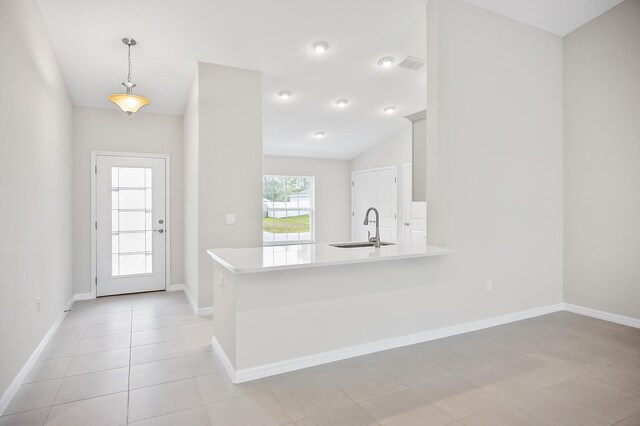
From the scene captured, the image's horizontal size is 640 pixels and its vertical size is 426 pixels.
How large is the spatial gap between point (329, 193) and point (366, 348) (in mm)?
5545

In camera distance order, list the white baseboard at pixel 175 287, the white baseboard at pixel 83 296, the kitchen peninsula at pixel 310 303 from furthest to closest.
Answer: the white baseboard at pixel 175 287 → the white baseboard at pixel 83 296 → the kitchen peninsula at pixel 310 303

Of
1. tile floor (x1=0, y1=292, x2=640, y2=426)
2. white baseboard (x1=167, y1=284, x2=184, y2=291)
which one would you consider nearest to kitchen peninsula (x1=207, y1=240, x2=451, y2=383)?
tile floor (x1=0, y1=292, x2=640, y2=426)

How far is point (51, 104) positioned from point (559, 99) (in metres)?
5.51

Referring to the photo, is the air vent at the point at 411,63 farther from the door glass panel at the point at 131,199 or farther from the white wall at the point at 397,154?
the door glass panel at the point at 131,199

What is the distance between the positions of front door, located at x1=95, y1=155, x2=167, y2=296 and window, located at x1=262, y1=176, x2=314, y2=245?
9.41 feet

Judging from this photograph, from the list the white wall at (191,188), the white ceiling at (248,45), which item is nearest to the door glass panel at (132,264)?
the white wall at (191,188)

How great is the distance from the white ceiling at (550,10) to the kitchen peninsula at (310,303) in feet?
8.49

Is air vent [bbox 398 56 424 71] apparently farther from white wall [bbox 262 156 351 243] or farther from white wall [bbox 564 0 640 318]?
white wall [bbox 262 156 351 243]

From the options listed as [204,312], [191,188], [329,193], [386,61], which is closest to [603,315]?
[386,61]

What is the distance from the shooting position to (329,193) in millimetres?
8289

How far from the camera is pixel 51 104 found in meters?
3.59

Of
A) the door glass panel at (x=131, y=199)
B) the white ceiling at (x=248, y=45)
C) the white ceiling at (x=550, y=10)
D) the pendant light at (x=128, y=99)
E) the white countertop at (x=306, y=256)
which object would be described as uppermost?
the white ceiling at (x=550, y=10)

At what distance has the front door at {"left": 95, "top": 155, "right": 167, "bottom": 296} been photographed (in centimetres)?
499

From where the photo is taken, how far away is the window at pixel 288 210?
26.1 feet
